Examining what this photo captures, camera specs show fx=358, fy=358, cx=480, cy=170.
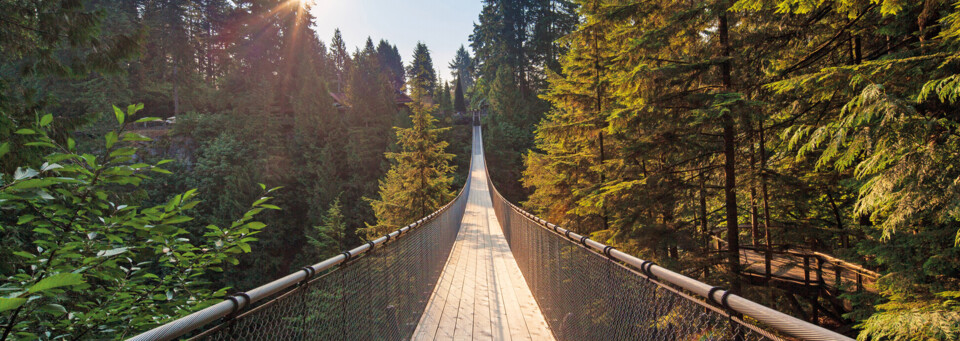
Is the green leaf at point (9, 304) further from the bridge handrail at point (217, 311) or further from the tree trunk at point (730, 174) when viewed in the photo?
the tree trunk at point (730, 174)

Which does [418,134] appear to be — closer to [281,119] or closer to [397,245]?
[397,245]

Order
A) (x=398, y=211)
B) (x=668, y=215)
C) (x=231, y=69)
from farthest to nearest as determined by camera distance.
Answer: (x=231, y=69), (x=398, y=211), (x=668, y=215)

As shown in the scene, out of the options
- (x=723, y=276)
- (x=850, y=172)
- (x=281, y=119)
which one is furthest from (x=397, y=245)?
(x=281, y=119)

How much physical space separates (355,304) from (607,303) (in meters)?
1.71

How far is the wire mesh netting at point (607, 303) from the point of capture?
1.52 m

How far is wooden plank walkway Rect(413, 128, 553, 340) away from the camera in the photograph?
3.67 meters

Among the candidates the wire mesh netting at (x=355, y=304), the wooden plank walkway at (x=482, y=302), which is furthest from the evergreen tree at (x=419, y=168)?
the wire mesh netting at (x=355, y=304)

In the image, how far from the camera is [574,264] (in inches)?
126

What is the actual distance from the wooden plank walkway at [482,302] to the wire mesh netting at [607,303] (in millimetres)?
277

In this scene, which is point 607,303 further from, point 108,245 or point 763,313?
point 108,245

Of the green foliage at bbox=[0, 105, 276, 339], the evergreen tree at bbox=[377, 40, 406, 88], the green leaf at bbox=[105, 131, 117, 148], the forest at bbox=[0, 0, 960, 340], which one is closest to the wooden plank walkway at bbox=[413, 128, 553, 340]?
the forest at bbox=[0, 0, 960, 340]

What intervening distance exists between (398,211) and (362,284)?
1072cm

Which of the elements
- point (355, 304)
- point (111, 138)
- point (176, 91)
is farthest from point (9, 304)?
point (176, 91)

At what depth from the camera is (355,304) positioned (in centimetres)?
234
